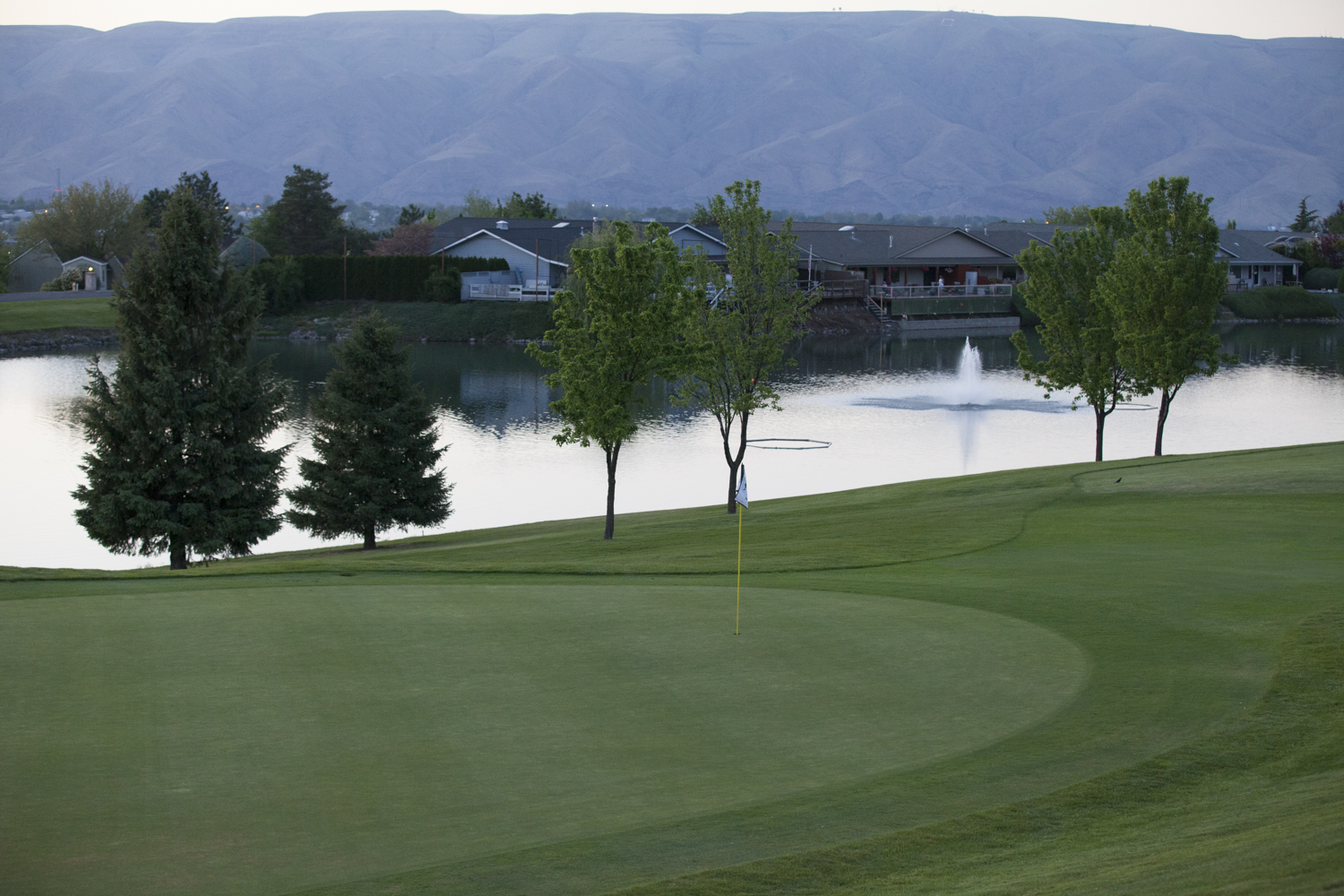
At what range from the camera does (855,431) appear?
47.6 meters

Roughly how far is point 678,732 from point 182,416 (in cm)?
2105

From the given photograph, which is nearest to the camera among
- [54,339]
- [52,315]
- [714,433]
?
[714,433]

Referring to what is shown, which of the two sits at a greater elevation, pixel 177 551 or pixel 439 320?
pixel 439 320

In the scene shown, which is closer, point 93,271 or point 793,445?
point 793,445

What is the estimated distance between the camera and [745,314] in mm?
29781

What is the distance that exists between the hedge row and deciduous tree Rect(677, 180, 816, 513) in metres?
67.7

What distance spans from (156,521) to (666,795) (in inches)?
825

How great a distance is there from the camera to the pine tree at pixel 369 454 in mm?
28750

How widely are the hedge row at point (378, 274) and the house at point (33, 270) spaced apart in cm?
3099

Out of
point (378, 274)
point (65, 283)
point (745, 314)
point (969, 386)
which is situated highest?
point (378, 274)

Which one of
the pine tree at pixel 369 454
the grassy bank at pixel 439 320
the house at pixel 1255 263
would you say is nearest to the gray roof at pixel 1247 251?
the house at pixel 1255 263

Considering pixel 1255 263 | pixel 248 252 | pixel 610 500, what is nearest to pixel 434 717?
pixel 610 500

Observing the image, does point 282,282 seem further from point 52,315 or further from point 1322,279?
point 1322,279

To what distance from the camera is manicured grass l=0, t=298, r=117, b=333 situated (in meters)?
87.4
